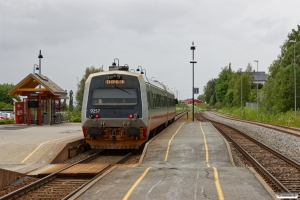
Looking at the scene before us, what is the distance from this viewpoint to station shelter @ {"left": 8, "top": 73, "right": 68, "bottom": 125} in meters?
30.8

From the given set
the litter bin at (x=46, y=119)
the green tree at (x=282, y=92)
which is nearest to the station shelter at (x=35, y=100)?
the litter bin at (x=46, y=119)

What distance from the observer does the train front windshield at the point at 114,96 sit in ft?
60.8

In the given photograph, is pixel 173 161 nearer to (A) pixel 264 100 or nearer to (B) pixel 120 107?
(B) pixel 120 107

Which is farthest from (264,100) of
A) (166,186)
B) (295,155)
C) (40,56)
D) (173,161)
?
(166,186)

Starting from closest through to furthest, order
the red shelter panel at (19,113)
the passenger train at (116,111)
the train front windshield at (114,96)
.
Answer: the passenger train at (116,111), the train front windshield at (114,96), the red shelter panel at (19,113)

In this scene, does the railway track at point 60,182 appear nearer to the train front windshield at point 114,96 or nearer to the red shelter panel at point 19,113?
the train front windshield at point 114,96

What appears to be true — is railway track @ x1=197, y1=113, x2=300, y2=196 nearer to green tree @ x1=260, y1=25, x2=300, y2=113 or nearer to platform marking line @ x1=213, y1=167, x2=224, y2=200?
platform marking line @ x1=213, y1=167, x2=224, y2=200

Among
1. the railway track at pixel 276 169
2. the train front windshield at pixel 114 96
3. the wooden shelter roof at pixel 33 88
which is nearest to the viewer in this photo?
the railway track at pixel 276 169

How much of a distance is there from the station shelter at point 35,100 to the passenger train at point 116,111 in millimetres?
12308

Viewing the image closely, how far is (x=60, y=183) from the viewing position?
458 inches

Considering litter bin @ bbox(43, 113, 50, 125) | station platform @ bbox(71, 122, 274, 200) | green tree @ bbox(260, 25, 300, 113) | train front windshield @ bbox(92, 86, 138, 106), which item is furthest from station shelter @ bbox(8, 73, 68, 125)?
green tree @ bbox(260, 25, 300, 113)

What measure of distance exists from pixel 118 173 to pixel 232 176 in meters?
2.83

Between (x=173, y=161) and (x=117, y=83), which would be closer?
(x=173, y=161)

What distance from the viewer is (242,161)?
52.1 feet
